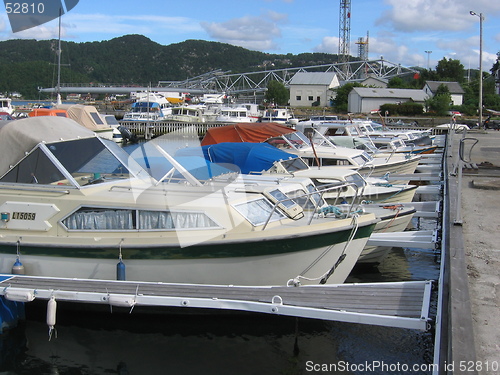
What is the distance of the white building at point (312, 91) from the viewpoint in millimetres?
101000

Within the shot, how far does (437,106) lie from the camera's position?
67.8 m

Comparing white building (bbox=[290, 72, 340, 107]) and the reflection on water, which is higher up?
white building (bbox=[290, 72, 340, 107])

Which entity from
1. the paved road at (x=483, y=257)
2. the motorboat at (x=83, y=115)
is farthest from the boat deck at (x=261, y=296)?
the motorboat at (x=83, y=115)

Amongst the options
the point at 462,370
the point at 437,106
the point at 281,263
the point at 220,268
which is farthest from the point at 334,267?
the point at 437,106

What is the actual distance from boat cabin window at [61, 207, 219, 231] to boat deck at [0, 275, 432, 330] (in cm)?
92

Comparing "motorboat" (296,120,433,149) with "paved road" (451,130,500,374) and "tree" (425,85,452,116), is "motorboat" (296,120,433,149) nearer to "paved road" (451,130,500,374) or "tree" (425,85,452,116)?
"paved road" (451,130,500,374)

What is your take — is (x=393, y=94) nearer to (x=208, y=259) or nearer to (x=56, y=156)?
(x=56, y=156)

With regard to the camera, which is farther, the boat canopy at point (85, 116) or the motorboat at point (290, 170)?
the boat canopy at point (85, 116)

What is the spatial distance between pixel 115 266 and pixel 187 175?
2370mm

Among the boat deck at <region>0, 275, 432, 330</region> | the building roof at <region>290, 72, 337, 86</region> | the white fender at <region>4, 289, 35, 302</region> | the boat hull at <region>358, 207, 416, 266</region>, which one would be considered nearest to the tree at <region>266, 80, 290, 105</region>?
the building roof at <region>290, 72, 337, 86</region>

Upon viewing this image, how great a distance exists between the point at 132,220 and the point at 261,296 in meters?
2.52

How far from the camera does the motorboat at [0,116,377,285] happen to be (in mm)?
8727

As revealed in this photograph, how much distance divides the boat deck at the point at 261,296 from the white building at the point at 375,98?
71.5 metres

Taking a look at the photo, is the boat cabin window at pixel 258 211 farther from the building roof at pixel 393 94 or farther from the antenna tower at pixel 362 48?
the antenna tower at pixel 362 48
